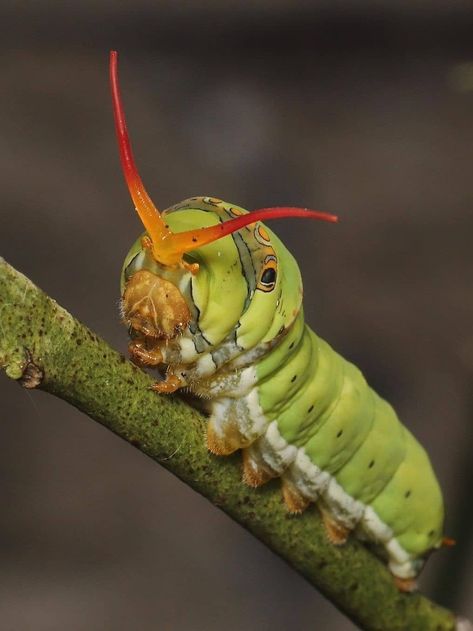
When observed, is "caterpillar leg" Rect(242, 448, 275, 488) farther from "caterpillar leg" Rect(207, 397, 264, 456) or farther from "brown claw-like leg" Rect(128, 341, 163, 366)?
"brown claw-like leg" Rect(128, 341, 163, 366)

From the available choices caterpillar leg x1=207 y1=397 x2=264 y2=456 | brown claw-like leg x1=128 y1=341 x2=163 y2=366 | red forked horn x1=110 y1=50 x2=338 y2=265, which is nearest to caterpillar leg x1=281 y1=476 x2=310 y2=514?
caterpillar leg x1=207 y1=397 x2=264 y2=456

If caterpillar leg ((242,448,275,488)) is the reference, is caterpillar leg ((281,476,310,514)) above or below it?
below

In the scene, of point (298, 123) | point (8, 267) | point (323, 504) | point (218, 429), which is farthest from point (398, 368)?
point (8, 267)

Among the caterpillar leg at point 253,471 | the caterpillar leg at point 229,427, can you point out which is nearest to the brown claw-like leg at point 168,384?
the caterpillar leg at point 229,427

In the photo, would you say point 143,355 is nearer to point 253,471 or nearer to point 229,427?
point 229,427

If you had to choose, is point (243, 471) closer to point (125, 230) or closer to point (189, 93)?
point (125, 230)

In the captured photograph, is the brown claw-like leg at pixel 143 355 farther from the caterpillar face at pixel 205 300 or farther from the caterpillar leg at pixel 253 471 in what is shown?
the caterpillar leg at pixel 253 471

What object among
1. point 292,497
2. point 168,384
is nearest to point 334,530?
point 292,497

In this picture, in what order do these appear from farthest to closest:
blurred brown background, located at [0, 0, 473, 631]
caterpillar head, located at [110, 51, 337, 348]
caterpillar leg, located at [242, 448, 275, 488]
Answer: blurred brown background, located at [0, 0, 473, 631] → caterpillar leg, located at [242, 448, 275, 488] → caterpillar head, located at [110, 51, 337, 348]
